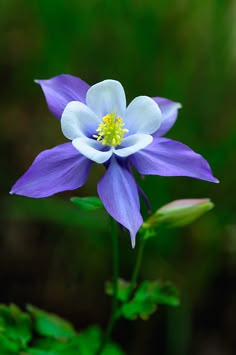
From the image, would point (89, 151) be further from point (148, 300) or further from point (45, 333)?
point (45, 333)

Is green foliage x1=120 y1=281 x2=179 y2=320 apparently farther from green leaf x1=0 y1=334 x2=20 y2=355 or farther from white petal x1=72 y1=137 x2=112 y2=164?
white petal x1=72 y1=137 x2=112 y2=164

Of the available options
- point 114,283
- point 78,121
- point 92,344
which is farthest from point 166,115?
point 92,344

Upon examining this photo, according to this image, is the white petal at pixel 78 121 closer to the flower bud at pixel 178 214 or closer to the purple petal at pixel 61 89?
the purple petal at pixel 61 89

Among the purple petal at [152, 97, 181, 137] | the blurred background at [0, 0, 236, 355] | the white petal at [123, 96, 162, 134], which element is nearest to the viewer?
the white petal at [123, 96, 162, 134]

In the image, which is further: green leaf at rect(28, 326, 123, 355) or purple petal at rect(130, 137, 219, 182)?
green leaf at rect(28, 326, 123, 355)

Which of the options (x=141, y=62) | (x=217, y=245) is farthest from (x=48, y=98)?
(x=141, y=62)

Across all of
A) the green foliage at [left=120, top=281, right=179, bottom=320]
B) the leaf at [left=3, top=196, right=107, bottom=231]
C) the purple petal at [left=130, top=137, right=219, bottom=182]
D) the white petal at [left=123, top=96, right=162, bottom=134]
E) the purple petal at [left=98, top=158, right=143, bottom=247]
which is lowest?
the leaf at [left=3, top=196, right=107, bottom=231]

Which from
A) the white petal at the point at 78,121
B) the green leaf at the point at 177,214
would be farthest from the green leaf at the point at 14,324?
the white petal at the point at 78,121

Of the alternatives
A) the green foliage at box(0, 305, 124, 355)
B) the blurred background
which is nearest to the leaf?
the blurred background
